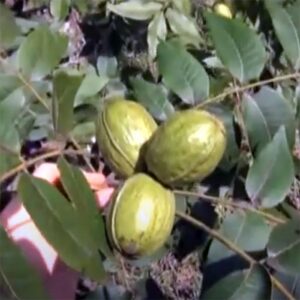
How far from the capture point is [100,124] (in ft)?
3.18

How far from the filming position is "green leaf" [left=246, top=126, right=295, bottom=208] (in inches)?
39.4

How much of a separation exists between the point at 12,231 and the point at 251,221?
29 cm

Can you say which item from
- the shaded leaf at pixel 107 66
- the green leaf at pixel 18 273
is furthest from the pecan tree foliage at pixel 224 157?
the shaded leaf at pixel 107 66

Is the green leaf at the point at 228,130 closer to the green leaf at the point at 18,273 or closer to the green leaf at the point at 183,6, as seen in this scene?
the green leaf at the point at 18,273

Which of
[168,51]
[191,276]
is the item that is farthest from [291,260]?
[191,276]

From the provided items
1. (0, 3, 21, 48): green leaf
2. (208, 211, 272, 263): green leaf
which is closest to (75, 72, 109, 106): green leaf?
(0, 3, 21, 48): green leaf

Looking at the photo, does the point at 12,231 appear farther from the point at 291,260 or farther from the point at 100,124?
the point at 291,260

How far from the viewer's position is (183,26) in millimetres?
1482

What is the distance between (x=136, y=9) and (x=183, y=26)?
0.08 metres

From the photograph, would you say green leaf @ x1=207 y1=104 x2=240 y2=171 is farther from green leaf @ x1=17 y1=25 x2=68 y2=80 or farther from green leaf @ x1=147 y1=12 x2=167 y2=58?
green leaf @ x1=147 y1=12 x2=167 y2=58

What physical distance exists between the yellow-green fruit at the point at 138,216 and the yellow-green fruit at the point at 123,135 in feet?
0.10

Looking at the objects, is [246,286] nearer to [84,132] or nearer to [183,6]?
[84,132]

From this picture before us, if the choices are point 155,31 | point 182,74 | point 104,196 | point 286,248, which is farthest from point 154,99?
point 155,31

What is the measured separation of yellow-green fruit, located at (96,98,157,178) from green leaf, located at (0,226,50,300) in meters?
0.13
